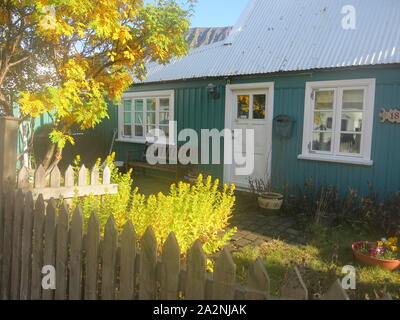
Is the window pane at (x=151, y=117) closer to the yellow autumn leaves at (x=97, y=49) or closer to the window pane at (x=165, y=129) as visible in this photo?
the window pane at (x=165, y=129)

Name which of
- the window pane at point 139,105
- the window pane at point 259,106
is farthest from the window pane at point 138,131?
the window pane at point 259,106

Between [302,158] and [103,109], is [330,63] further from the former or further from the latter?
[103,109]

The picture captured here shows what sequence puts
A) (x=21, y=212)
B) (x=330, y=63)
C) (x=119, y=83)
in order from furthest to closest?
1. (x=330, y=63)
2. (x=119, y=83)
3. (x=21, y=212)

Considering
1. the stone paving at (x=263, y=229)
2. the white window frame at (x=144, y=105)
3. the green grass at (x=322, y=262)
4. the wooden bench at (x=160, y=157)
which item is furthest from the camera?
the white window frame at (x=144, y=105)

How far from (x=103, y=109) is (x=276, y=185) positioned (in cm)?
447

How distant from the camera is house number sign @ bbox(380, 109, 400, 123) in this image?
5.68 m

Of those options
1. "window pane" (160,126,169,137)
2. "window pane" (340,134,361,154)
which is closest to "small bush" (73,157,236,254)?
"window pane" (340,134,361,154)

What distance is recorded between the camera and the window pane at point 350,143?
628 centimetres

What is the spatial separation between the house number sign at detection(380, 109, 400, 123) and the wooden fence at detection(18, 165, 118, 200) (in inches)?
196

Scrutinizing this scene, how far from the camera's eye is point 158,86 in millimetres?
9844

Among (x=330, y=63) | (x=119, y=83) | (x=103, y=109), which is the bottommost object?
(x=103, y=109)

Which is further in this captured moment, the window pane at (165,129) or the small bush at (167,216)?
the window pane at (165,129)

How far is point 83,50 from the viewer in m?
4.70
